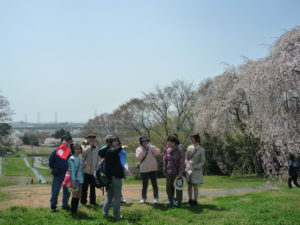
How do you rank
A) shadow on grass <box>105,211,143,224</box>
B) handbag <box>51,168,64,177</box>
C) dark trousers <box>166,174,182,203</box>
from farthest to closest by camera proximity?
dark trousers <box>166,174,182,203</box> → handbag <box>51,168,64,177</box> → shadow on grass <box>105,211,143,224</box>

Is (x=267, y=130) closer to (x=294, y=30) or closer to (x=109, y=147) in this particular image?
(x=294, y=30)

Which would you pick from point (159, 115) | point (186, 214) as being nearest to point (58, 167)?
point (186, 214)

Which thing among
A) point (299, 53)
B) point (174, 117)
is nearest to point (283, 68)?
point (299, 53)

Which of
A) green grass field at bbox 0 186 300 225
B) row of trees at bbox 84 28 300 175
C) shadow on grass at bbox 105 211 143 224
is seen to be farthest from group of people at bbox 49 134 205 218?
row of trees at bbox 84 28 300 175

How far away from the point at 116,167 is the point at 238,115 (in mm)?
14731

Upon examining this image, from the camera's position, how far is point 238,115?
771 inches

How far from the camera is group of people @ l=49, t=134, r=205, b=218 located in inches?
247

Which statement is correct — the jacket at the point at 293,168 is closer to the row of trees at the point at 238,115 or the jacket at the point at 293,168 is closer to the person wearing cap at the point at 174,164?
the row of trees at the point at 238,115

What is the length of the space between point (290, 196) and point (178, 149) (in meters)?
3.67

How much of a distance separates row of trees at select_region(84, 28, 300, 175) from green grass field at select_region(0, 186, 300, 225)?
2.29 meters

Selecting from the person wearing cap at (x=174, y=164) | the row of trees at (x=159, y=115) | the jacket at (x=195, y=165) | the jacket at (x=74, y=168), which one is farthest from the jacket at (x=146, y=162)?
the row of trees at (x=159, y=115)

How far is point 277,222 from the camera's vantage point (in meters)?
5.83

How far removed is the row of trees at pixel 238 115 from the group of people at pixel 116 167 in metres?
2.94

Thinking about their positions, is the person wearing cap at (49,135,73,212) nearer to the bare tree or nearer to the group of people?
the group of people
